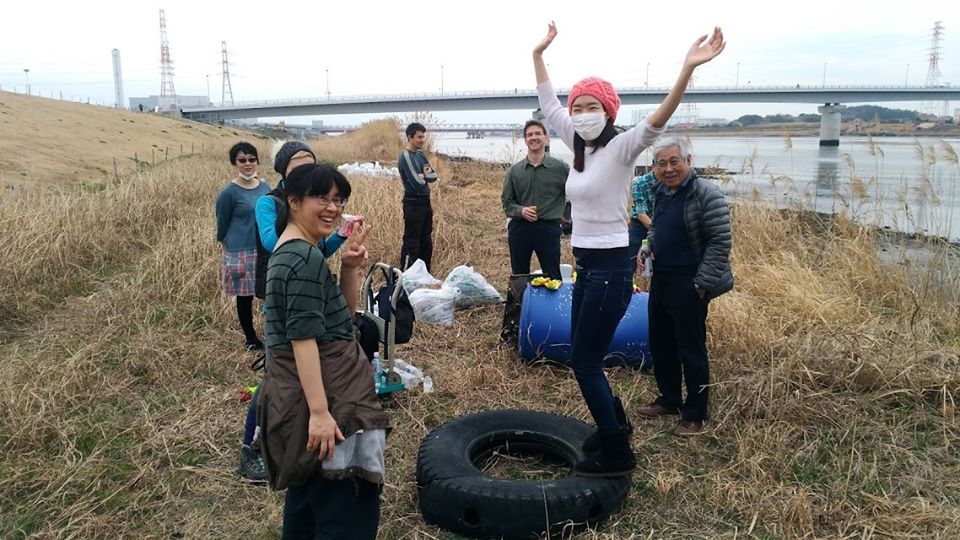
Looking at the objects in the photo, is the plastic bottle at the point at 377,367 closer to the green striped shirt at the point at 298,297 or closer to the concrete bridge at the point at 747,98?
the green striped shirt at the point at 298,297

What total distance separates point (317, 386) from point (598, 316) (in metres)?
1.27

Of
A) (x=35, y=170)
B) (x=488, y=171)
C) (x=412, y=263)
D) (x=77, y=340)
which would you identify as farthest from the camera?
(x=488, y=171)

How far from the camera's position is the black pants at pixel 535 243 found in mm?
5000

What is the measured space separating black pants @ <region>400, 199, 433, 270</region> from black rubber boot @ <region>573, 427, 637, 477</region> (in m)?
4.02

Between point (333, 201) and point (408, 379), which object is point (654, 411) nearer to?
point (408, 379)

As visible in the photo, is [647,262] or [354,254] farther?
[647,262]

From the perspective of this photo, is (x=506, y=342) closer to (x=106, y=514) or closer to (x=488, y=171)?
(x=106, y=514)

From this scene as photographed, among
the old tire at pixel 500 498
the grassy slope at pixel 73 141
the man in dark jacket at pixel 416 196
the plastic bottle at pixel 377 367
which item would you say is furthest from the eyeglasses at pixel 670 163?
the grassy slope at pixel 73 141

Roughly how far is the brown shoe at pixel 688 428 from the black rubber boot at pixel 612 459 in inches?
30.9

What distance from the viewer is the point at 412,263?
658 centimetres

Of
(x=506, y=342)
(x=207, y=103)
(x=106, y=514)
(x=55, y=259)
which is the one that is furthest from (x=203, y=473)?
(x=207, y=103)

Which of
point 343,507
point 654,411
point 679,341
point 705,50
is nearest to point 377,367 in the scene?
point 654,411

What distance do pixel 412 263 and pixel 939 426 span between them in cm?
456

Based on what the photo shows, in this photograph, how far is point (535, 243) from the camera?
5.04 m
